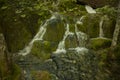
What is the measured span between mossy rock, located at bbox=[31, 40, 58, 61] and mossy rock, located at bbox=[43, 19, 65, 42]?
0.39 meters

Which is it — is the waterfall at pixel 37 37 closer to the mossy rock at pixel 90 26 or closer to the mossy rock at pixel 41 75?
the mossy rock at pixel 90 26

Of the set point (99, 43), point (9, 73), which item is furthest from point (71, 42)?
point (9, 73)

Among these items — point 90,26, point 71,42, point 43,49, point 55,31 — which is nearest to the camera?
point 43,49

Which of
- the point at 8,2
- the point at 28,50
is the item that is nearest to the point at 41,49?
the point at 28,50

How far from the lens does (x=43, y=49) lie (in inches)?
456

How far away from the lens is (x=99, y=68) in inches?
392

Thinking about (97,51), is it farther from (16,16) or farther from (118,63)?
(16,16)

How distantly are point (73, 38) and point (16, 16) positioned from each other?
3.33m

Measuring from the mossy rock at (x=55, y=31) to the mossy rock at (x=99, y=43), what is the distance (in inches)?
66.0

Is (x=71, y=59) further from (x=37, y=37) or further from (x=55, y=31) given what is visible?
(x=37, y=37)

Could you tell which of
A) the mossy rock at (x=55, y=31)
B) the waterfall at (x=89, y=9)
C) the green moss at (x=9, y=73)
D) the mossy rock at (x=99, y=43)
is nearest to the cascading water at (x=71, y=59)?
the mossy rock at (x=55, y=31)

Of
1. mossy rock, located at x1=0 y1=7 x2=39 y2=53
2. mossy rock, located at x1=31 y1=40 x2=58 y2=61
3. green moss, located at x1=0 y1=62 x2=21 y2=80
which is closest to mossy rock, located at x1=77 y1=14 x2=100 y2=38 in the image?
mossy rock, located at x1=31 y1=40 x2=58 y2=61

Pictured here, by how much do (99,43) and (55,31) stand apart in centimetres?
241

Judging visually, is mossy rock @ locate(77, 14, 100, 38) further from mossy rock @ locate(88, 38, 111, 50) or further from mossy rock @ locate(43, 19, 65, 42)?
mossy rock @ locate(43, 19, 65, 42)
